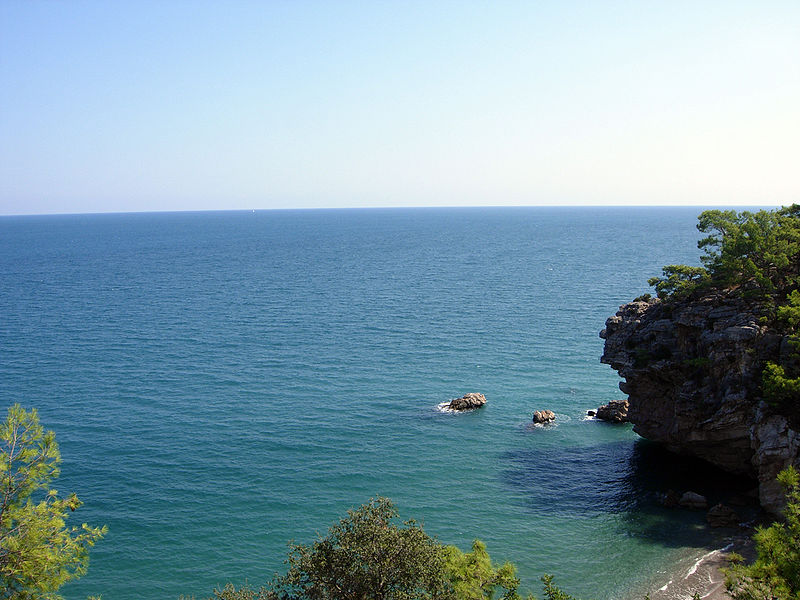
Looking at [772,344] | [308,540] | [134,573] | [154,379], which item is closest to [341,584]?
[308,540]

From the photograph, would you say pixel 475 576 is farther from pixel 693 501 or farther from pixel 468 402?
pixel 468 402

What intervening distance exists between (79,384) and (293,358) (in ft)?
91.1

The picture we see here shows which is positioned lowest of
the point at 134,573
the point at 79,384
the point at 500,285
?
the point at 134,573

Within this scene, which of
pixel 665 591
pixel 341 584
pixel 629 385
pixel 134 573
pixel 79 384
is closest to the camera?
pixel 341 584

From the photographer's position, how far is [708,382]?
54.1 m

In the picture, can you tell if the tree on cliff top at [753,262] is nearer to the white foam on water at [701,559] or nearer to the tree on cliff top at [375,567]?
the white foam on water at [701,559]

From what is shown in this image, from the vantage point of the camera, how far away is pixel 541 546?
4759 centimetres

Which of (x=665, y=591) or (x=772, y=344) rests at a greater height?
(x=772, y=344)

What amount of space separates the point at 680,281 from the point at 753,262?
684 cm

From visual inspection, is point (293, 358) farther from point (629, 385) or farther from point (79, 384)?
point (629, 385)

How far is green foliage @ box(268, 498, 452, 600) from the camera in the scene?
27.5 meters

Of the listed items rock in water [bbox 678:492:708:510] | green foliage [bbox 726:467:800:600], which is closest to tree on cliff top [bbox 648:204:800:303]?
rock in water [bbox 678:492:708:510]

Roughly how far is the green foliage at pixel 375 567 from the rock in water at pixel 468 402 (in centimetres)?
4360

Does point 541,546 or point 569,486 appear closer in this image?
point 541,546
